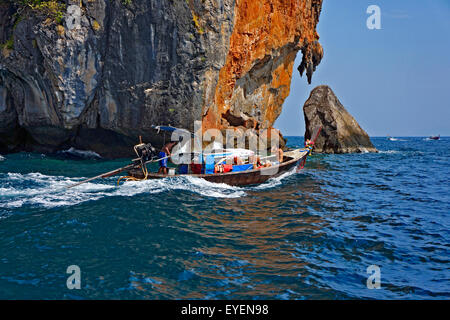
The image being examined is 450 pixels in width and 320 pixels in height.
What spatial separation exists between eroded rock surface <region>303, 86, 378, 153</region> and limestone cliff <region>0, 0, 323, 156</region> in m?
15.2

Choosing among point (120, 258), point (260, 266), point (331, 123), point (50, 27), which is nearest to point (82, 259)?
point (120, 258)

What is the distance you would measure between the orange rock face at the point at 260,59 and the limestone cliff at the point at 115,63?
0.30 metres

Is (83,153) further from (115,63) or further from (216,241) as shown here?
(216,241)

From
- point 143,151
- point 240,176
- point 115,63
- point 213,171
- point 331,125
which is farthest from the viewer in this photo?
point 331,125

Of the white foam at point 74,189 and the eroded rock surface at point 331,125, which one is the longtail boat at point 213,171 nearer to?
the white foam at point 74,189

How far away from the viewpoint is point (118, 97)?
22422mm

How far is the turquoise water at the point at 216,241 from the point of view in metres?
5.85

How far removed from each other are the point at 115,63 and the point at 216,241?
1806 centimetres

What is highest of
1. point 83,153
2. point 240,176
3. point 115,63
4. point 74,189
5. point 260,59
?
point 260,59

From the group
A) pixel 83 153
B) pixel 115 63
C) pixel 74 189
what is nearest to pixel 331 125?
pixel 115 63

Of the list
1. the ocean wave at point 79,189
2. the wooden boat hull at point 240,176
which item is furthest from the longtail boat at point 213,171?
the ocean wave at point 79,189

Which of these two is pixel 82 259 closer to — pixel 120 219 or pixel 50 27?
pixel 120 219

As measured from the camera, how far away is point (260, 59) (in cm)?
2788

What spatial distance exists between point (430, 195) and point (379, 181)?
3.51 m
